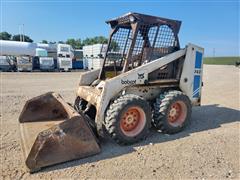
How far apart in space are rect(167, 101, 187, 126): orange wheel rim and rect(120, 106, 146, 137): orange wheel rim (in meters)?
0.79

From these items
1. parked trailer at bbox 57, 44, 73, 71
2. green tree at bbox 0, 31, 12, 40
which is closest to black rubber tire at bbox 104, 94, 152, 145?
parked trailer at bbox 57, 44, 73, 71

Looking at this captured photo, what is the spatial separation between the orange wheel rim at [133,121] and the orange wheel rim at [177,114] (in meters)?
0.79

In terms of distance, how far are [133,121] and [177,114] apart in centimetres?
122

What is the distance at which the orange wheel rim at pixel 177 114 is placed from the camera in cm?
498

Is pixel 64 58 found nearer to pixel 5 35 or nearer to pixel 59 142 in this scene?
pixel 59 142

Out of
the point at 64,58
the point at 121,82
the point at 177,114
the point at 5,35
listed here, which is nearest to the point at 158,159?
the point at 121,82

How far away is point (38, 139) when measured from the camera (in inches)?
129

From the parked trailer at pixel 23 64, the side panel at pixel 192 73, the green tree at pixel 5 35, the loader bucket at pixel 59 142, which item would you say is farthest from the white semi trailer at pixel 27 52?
the green tree at pixel 5 35

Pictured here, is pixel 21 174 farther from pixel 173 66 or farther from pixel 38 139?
pixel 173 66

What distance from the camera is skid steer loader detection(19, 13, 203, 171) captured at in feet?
11.8

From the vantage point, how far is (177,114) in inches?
202

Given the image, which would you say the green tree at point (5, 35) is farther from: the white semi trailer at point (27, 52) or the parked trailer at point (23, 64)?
the parked trailer at point (23, 64)

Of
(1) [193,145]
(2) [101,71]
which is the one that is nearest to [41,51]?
(2) [101,71]

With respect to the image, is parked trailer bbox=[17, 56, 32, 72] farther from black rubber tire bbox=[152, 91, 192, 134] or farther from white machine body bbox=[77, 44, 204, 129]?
black rubber tire bbox=[152, 91, 192, 134]
